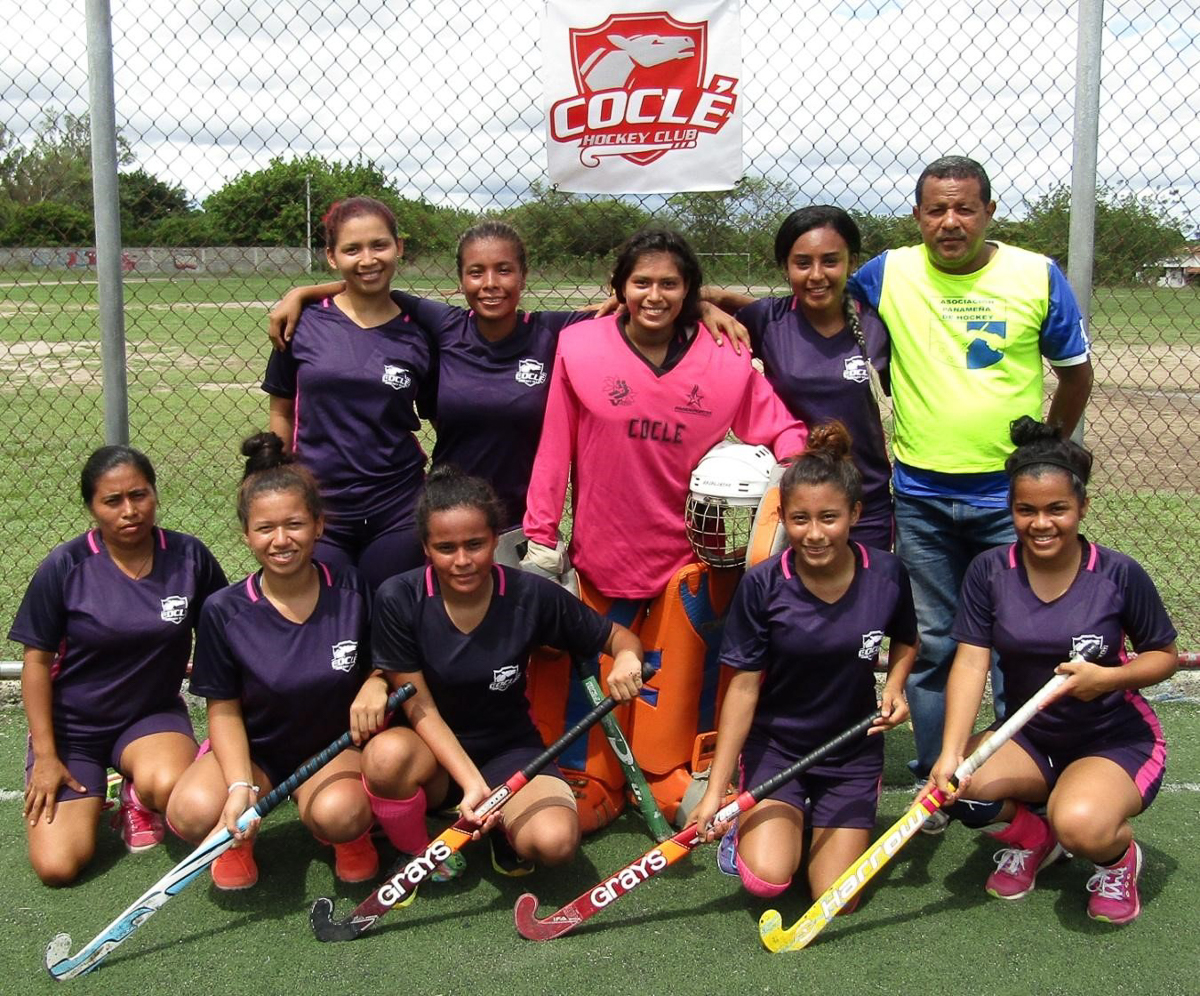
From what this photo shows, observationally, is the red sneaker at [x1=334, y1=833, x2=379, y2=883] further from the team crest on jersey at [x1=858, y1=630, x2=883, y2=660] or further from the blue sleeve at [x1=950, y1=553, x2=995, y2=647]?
the blue sleeve at [x1=950, y1=553, x2=995, y2=647]

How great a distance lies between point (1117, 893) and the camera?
292 centimetres

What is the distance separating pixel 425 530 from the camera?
10.0ft

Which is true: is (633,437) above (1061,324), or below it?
below

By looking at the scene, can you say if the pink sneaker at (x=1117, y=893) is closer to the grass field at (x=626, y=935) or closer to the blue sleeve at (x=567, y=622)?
the grass field at (x=626, y=935)

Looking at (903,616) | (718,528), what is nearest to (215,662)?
(718,528)

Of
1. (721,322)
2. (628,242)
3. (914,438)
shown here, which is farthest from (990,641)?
(628,242)

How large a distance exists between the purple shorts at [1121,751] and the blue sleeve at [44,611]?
8.64ft

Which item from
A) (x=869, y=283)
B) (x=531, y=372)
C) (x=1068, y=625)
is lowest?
(x=1068, y=625)

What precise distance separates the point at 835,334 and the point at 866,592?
31.8 inches

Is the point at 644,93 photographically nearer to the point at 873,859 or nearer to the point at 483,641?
the point at 483,641

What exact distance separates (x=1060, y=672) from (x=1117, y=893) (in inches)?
22.6

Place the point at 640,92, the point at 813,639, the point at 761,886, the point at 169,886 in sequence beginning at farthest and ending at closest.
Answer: the point at 640,92 → the point at 813,639 → the point at 761,886 → the point at 169,886

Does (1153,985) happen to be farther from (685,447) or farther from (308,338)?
(308,338)

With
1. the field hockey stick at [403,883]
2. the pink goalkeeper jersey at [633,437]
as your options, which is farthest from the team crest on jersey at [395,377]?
the field hockey stick at [403,883]
